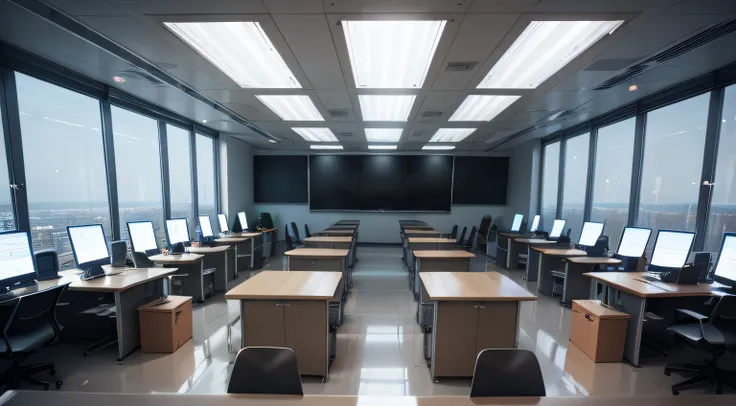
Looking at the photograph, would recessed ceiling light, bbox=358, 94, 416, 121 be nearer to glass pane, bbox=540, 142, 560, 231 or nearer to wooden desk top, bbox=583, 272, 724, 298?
wooden desk top, bbox=583, 272, 724, 298

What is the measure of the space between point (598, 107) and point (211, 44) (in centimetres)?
575

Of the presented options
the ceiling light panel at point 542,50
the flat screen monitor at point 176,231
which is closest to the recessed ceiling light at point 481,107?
the ceiling light panel at point 542,50

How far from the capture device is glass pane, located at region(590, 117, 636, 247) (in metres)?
4.65

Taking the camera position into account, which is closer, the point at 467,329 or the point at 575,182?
the point at 467,329

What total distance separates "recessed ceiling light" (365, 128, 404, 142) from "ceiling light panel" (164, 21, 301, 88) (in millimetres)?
2862

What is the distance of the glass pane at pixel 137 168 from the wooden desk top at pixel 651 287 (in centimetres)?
612

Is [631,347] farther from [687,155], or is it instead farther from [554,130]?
[554,130]

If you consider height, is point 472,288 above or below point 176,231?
below

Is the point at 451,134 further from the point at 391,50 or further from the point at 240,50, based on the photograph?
the point at 240,50

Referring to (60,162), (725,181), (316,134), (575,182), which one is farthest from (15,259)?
(575,182)

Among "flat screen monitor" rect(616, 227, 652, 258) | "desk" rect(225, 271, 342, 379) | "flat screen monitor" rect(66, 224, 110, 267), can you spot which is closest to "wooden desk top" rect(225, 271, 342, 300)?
"desk" rect(225, 271, 342, 379)

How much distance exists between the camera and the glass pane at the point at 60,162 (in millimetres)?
3074

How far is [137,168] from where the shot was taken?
14.9ft

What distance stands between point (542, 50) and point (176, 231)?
Result: 582 cm
